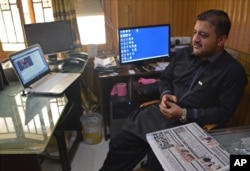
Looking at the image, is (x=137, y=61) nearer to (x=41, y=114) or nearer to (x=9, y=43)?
(x=41, y=114)

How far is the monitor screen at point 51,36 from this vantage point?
7.05ft

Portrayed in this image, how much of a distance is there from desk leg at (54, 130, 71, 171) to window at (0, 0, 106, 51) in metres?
1.34

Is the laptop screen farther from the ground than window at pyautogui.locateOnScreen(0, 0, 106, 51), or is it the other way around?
window at pyautogui.locateOnScreen(0, 0, 106, 51)

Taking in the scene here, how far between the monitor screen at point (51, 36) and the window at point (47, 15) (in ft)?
1.09

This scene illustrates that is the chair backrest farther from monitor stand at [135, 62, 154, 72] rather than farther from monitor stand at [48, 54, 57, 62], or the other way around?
monitor stand at [48, 54, 57, 62]

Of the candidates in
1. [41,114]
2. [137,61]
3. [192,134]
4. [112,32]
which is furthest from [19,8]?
[192,134]

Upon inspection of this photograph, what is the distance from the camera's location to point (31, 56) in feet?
5.87

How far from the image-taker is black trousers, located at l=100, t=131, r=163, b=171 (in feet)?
5.08

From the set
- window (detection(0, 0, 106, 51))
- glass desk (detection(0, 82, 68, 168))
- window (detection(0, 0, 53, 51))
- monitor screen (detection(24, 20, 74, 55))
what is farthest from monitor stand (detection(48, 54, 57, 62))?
glass desk (detection(0, 82, 68, 168))

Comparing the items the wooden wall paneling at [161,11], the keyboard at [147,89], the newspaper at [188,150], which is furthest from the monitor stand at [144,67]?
the newspaper at [188,150]

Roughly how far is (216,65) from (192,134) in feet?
1.91

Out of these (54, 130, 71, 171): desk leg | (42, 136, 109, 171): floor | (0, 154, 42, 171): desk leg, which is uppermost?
(0, 154, 42, 171): desk leg

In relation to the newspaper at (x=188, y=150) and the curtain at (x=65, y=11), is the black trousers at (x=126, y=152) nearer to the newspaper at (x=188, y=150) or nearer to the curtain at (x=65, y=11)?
the newspaper at (x=188, y=150)

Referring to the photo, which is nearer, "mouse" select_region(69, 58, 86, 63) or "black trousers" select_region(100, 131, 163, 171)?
"black trousers" select_region(100, 131, 163, 171)
